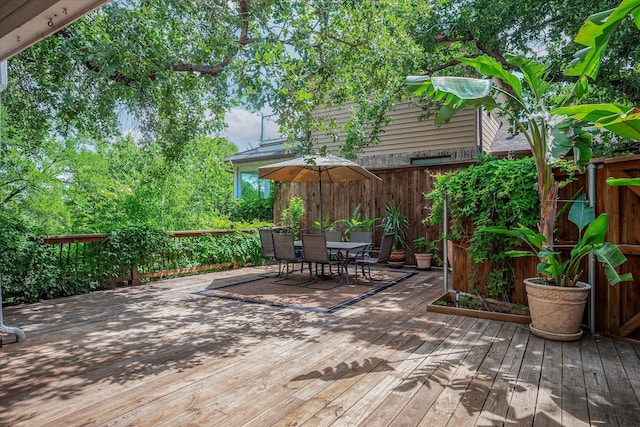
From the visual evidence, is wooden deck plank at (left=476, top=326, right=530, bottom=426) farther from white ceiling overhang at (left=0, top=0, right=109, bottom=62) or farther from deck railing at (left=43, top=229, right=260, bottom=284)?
deck railing at (left=43, top=229, right=260, bottom=284)

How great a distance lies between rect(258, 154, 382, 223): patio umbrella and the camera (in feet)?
21.7

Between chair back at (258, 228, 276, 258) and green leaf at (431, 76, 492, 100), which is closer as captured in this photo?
green leaf at (431, 76, 492, 100)

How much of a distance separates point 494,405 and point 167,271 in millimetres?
6354

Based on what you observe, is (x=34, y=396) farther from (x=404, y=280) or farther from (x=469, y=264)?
(x=404, y=280)

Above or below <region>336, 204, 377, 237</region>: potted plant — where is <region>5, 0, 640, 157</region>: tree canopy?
above

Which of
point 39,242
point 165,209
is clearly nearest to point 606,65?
point 39,242

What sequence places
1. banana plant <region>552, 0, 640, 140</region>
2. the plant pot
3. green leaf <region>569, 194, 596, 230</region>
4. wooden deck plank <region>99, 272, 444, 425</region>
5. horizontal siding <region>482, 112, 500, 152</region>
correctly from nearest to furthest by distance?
1. wooden deck plank <region>99, 272, 444, 425</region>
2. banana plant <region>552, 0, 640, 140</region>
3. green leaf <region>569, 194, 596, 230</region>
4. the plant pot
5. horizontal siding <region>482, 112, 500, 152</region>

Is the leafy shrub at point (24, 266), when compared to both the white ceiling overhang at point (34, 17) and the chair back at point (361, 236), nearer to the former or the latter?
the white ceiling overhang at point (34, 17)

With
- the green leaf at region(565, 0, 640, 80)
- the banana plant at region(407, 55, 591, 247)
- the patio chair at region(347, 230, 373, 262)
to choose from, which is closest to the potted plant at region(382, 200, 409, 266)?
the patio chair at region(347, 230, 373, 262)

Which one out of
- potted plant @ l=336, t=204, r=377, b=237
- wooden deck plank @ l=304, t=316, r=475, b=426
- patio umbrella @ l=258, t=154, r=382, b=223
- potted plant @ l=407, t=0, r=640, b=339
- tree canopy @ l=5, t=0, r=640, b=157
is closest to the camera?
wooden deck plank @ l=304, t=316, r=475, b=426

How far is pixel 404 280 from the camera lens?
263 inches

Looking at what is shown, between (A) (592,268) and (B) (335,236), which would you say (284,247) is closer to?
(B) (335,236)

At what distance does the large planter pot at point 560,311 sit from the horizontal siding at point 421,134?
20.8 feet

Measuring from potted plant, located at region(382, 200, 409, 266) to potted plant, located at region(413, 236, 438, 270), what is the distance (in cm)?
32
